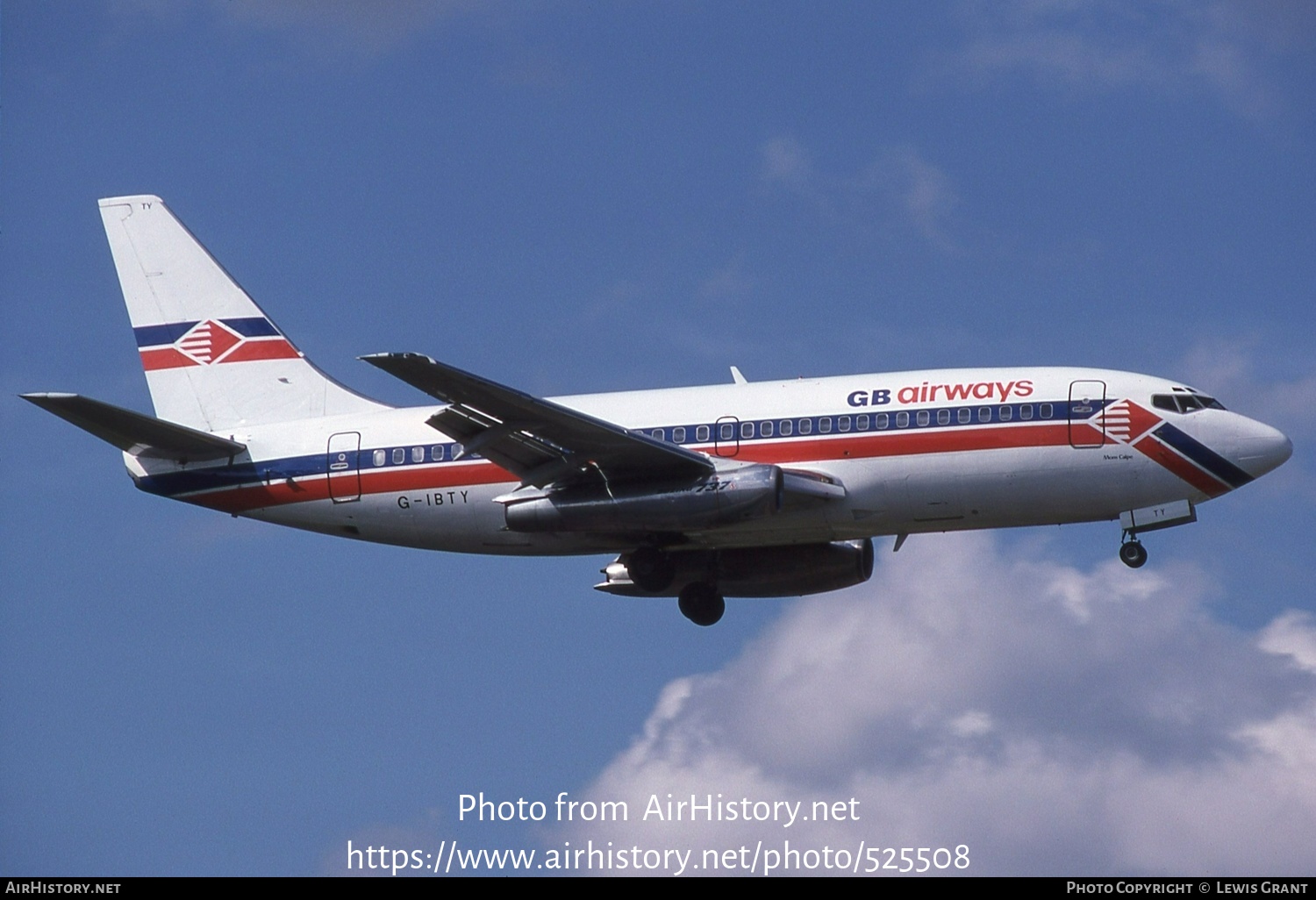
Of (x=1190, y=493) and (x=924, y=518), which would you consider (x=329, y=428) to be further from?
(x=1190, y=493)

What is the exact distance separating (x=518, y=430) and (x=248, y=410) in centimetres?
977

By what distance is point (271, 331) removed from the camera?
50.0 meters

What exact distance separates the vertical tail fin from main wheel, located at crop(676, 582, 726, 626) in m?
9.30

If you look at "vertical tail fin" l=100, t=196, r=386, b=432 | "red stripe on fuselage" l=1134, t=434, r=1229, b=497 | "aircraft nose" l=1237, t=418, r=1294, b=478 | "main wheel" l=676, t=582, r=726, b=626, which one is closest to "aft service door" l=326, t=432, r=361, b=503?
"vertical tail fin" l=100, t=196, r=386, b=432

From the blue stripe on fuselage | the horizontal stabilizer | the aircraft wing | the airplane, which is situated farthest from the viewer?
the horizontal stabilizer

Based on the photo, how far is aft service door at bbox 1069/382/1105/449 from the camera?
41.8 metres

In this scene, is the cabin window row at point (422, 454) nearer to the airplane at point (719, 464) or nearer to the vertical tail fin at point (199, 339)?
the airplane at point (719, 464)

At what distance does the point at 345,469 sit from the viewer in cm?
4575

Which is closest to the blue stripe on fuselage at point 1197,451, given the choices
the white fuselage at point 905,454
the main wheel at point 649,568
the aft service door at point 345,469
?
the white fuselage at point 905,454

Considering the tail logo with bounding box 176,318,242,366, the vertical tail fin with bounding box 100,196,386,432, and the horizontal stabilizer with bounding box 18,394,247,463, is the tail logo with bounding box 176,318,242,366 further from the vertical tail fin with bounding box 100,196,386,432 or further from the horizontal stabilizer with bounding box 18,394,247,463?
the horizontal stabilizer with bounding box 18,394,247,463

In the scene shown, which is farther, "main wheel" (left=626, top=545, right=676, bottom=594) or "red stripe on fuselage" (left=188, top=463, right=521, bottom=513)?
"main wheel" (left=626, top=545, right=676, bottom=594)

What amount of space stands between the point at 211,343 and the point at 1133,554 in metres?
24.4

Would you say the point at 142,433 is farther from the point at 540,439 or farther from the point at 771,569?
the point at 771,569

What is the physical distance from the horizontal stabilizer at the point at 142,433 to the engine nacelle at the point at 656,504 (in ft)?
25.7
